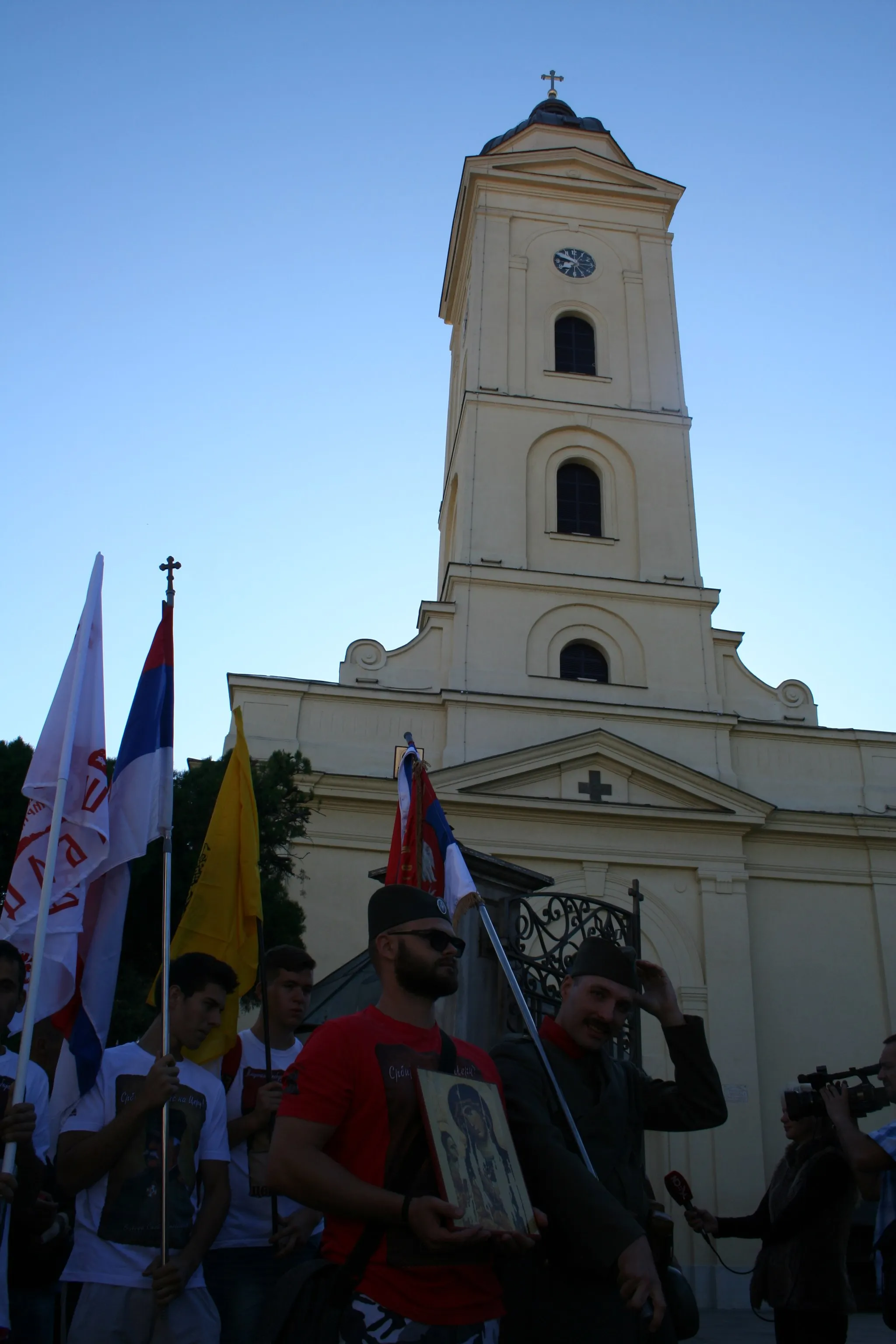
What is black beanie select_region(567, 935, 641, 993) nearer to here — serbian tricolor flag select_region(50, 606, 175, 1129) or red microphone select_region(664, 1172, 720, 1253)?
red microphone select_region(664, 1172, 720, 1253)

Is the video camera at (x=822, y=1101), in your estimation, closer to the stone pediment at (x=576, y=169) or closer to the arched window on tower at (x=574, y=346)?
the arched window on tower at (x=574, y=346)

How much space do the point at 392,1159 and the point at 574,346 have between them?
20.4m

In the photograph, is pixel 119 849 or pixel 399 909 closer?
pixel 399 909

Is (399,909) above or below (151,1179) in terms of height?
above

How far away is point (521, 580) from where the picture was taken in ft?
60.7

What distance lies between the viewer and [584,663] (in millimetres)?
18438

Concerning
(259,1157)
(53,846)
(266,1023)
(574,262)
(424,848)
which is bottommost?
(259,1157)

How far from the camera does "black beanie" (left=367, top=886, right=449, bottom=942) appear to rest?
302 cm

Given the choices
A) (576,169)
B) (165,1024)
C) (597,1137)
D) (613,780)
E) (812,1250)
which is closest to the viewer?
(597,1137)

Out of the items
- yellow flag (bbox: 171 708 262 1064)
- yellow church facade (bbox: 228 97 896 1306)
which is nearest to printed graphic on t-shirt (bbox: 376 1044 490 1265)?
yellow flag (bbox: 171 708 262 1064)

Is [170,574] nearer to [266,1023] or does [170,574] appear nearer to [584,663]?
[266,1023]

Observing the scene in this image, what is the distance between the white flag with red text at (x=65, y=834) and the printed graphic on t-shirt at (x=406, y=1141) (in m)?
1.62

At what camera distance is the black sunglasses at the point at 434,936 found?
2973mm

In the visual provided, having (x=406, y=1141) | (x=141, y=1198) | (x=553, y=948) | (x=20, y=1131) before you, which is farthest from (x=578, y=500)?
(x=406, y=1141)
